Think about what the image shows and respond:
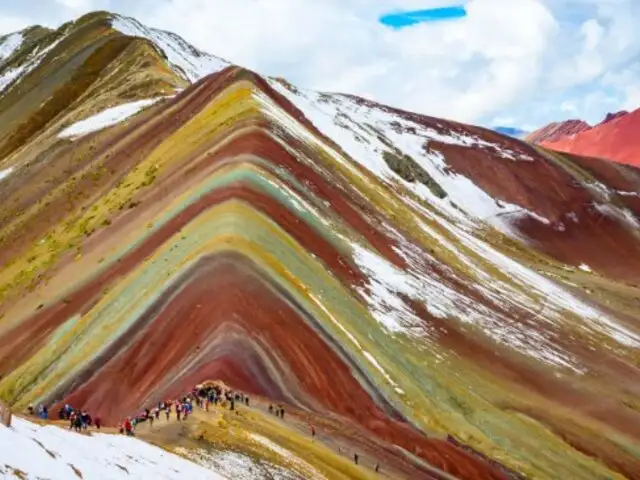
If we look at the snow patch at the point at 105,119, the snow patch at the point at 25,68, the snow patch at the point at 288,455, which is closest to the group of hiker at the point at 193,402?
the snow patch at the point at 288,455

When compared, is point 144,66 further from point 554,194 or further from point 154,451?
point 154,451

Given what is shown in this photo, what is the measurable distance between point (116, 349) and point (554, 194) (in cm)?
9579

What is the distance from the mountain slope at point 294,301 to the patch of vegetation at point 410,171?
7.56m

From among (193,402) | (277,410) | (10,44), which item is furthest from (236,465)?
(10,44)

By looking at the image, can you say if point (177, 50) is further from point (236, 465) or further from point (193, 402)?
point (236, 465)

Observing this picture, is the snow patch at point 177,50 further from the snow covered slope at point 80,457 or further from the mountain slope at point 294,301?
the snow covered slope at point 80,457

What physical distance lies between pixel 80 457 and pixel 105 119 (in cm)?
7726

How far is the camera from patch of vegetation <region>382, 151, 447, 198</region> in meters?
102

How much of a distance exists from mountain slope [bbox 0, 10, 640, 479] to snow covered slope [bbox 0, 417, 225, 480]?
934 cm

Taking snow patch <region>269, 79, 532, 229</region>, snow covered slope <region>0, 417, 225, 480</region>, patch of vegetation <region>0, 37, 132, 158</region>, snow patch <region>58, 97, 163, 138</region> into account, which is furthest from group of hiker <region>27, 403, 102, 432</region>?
A: patch of vegetation <region>0, 37, 132, 158</region>

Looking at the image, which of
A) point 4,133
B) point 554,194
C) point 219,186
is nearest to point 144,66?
point 4,133

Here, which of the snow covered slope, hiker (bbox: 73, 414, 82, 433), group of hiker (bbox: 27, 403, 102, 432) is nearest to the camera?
the snow covered slope

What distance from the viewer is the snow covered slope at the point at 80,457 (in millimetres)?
18641

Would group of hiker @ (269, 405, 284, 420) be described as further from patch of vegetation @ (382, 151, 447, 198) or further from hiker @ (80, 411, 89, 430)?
patch of vegetation @ (382, 151, 447, 198)
